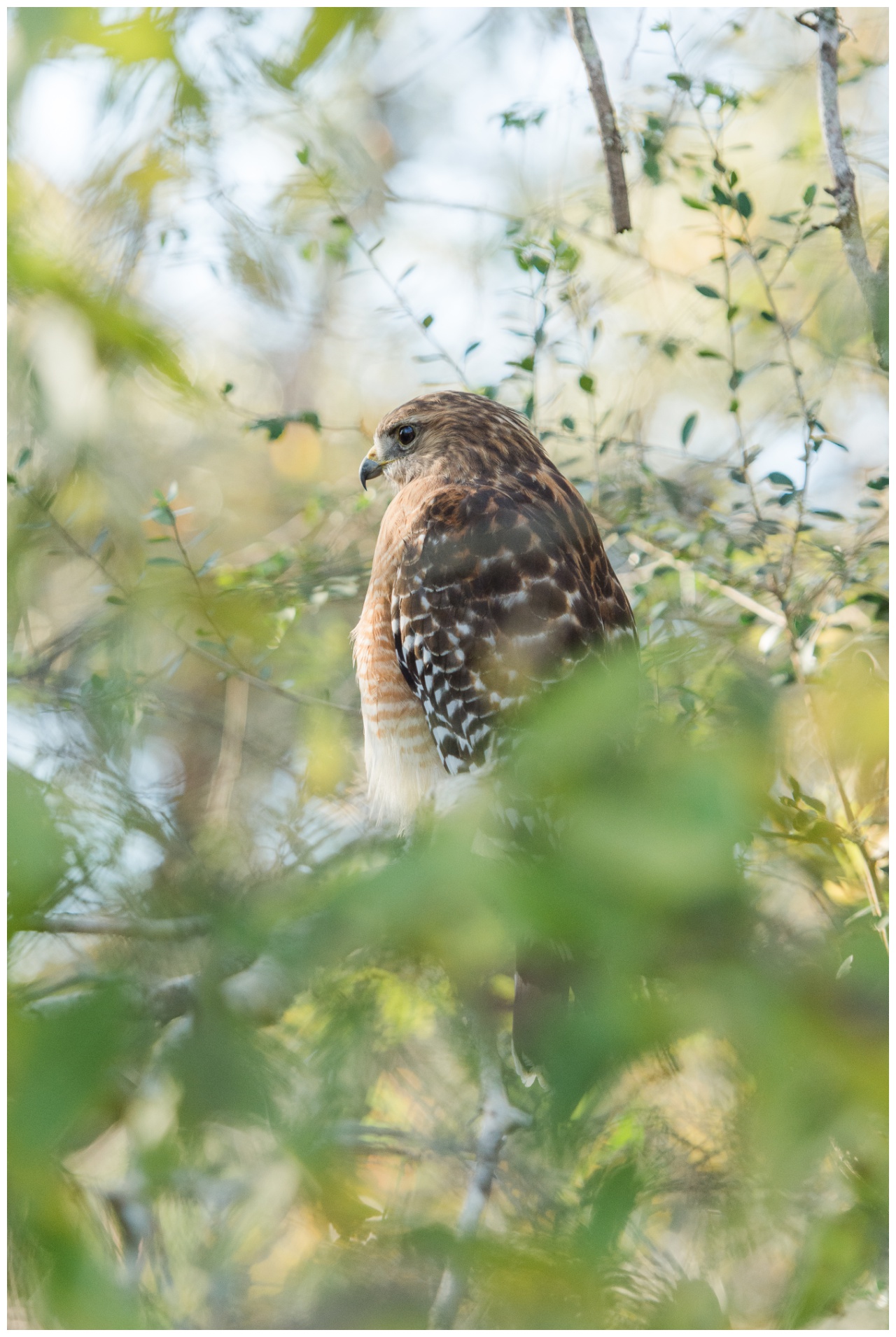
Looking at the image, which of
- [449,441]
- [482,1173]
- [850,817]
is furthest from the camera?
[449,441]

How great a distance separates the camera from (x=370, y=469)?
176 cm

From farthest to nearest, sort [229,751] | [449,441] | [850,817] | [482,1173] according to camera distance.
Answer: [449,441], [229,751], [850,817], [482,1173]

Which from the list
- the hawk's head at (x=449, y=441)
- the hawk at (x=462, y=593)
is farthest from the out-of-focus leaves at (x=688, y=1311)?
the hawk's head at (x=449, y=441)

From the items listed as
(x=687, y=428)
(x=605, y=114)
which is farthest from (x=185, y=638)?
(x=687, y=428)

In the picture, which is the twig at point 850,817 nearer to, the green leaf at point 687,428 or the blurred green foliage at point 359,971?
the blurred green foliage at point 359,971

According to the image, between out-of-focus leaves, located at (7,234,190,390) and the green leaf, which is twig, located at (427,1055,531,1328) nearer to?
out-of-focus leaves, located at (7,234,190,390)

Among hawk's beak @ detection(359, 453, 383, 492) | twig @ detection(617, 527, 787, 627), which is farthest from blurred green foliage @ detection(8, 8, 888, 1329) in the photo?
hawk's beak @ detection(359, 453, 383, 492)

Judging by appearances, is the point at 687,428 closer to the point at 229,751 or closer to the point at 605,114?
the point at 605,114

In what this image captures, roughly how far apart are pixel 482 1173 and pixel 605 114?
106 cm

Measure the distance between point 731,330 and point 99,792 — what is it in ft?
4.38

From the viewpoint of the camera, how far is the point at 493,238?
1.68m

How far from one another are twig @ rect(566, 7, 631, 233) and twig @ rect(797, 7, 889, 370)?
234 mm

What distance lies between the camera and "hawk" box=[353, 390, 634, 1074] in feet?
4.26

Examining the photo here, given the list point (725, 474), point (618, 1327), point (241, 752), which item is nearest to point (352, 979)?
point (618, 1327)
